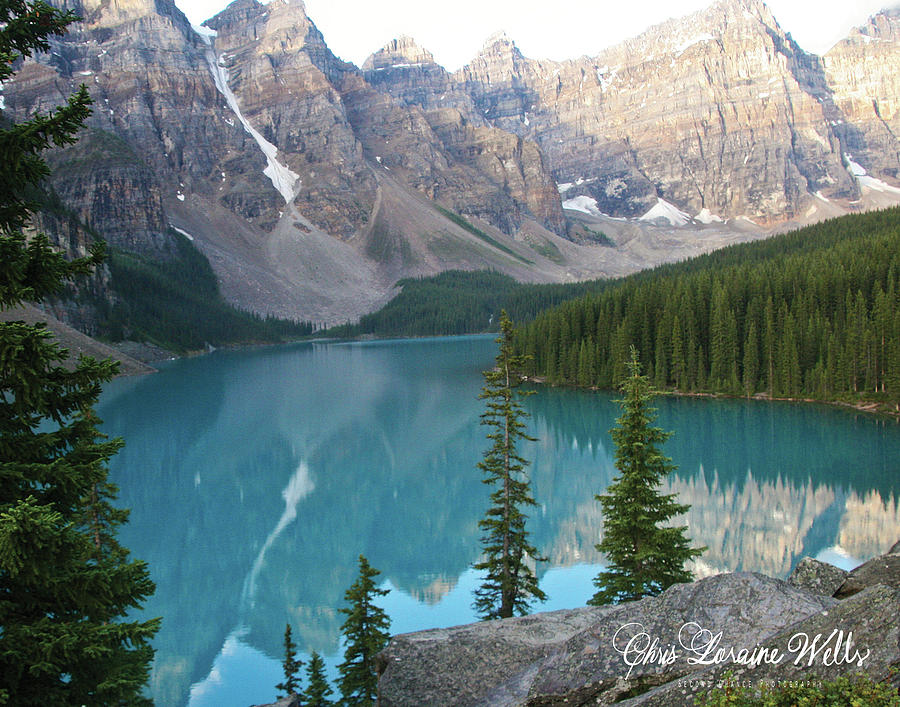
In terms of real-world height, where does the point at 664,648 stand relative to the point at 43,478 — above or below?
below

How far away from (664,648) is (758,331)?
226 feet

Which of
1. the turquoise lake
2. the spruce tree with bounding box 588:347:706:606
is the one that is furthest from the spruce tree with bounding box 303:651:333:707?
the spruce tree with bounding box 588:347:706:606

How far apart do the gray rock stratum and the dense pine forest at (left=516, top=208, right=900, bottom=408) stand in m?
52.2

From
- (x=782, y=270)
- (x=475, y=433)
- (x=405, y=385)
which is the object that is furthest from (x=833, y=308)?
(x=405, y=385)

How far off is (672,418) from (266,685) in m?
45.1

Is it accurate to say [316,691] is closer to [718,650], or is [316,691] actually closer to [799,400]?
[718,650]

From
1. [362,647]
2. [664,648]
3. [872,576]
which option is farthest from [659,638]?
[362,647]

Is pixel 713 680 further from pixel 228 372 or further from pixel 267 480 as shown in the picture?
pixel 228 372

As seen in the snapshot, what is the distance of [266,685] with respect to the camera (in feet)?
62.7

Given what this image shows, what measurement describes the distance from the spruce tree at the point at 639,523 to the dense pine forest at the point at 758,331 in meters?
44.6

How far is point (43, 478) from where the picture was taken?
22.0ft

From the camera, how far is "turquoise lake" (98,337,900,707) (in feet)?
76.2

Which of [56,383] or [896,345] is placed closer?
[56,383]

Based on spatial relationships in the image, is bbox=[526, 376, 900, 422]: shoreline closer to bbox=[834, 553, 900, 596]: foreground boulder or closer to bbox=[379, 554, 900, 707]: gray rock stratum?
bbox=[834, 553, 900, 596]: foreground boulder
